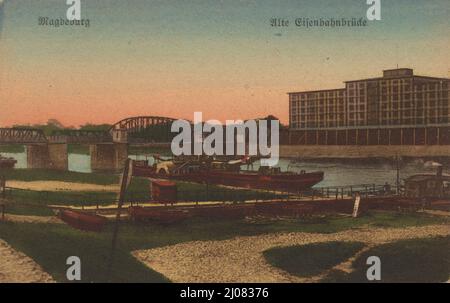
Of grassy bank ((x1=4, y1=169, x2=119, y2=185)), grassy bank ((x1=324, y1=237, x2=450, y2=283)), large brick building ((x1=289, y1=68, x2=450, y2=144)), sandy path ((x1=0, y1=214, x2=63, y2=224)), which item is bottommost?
grassy bank ((x1=324, y1=237, x2=450, y2=283))

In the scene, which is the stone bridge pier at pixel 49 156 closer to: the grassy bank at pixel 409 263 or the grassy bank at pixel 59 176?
the grassy bank at pixel 59 176

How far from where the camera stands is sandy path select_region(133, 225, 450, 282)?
6.64 meters

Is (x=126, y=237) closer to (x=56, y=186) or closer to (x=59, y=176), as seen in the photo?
(x=56, y=186)

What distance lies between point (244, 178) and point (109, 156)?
217 cm

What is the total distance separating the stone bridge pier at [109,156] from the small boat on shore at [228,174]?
0.93 ft

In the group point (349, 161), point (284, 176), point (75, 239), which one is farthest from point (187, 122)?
point (349, 161)

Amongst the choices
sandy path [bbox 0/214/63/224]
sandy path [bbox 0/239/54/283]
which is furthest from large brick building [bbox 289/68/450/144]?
sandy path [bbox 0/239/54/283]

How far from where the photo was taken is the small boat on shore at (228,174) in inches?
299

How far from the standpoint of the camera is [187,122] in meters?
7.47

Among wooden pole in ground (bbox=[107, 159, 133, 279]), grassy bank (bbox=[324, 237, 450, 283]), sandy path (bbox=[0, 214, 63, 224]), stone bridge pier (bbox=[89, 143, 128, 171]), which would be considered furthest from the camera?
stone bridge pier (bbox=[89, 143, 128, 171])

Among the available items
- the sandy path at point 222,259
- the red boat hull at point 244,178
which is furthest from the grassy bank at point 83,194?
the sandy path at point 222,259

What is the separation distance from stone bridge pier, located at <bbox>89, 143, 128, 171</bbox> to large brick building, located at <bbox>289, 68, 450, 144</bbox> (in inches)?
106

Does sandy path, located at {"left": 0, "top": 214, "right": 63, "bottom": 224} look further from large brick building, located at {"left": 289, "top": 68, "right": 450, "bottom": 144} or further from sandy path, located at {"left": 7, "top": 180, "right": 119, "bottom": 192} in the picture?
large brick building, located at {"left": 289, "top": 68, "right": 450, "bottom": 144}

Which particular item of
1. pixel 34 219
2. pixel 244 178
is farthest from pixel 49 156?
pixel 244 178
